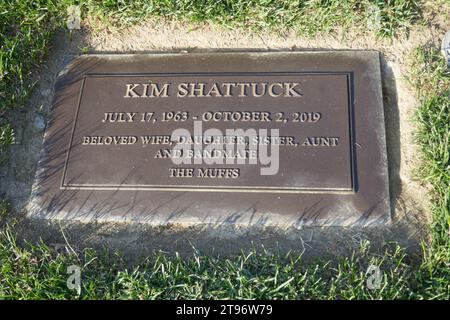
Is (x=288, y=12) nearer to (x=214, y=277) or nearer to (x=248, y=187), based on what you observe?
(x=248, y=187)

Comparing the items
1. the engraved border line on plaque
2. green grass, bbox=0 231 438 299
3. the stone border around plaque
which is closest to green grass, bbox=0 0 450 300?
green grass, bbox=0 231 438 299

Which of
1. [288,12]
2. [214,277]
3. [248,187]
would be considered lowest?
[214,277]

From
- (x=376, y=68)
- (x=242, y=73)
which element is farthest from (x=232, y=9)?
(x=376, y=68)

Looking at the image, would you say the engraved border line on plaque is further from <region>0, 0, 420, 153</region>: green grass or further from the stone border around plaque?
<region>0, 0, 420, 153</region>: green grass

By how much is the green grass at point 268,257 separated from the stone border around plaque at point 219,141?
239 mm

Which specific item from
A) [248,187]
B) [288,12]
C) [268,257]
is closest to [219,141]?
[248,187]

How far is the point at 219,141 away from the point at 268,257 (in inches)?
31.1

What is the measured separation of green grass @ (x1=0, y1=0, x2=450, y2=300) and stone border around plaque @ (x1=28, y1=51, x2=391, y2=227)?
239mm

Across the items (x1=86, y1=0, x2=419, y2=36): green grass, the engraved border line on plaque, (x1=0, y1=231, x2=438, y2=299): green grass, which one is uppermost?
(x1=86, y1=0, x2=419, y2=36): green grass

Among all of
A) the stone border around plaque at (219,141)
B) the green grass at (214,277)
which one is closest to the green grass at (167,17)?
the stone border around plaque at (219,141)

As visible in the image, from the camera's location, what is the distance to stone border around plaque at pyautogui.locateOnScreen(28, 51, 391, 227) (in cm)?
267

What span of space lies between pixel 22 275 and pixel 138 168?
0.91 meters

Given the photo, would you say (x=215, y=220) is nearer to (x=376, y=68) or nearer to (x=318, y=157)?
(x=318, y=157)

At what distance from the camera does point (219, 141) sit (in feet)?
9.37
